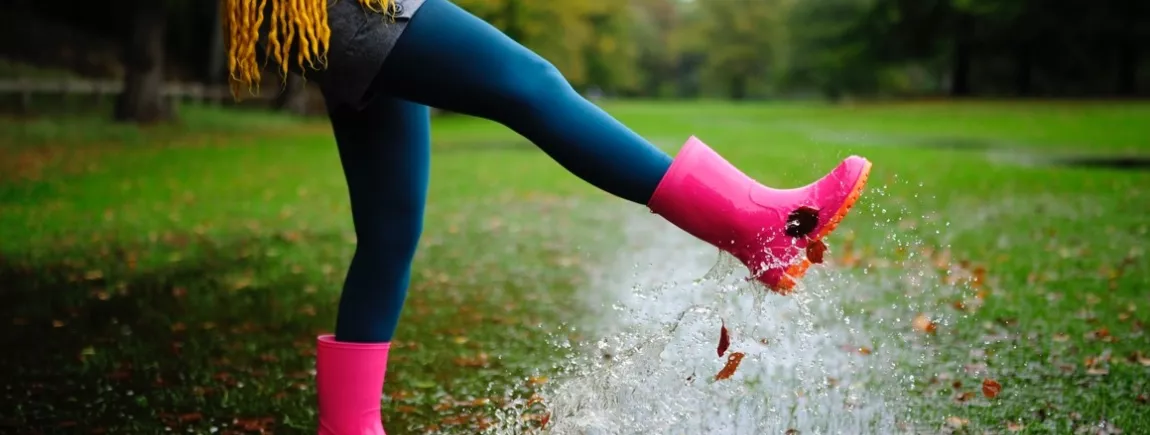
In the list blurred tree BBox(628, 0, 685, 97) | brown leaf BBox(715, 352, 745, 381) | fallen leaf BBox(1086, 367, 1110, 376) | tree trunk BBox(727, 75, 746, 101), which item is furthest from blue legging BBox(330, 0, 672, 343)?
blurred tree BBox(628, 0, 685, 97)

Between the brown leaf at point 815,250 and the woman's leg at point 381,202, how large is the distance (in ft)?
3.10

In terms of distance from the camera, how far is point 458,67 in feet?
7.43

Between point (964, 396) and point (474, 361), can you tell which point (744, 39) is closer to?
point (474, 361)

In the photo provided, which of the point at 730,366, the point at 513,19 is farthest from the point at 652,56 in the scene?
the point at 730,366

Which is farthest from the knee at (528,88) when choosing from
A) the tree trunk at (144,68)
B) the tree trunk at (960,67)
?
the tree trunk at (960,67)

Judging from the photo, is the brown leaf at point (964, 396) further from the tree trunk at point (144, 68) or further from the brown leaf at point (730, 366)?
the tree trunk at point (144, 68)

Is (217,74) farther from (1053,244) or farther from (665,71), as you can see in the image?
(665,71)

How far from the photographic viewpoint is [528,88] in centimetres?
228

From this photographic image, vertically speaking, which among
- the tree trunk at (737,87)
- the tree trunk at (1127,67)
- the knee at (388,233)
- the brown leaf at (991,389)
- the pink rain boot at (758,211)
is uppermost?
the tree trunk at (737,87)

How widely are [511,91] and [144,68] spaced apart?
2471 centimetres

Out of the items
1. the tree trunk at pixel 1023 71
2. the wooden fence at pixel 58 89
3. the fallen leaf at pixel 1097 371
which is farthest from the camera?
the tree trunk at pixel 1023 71

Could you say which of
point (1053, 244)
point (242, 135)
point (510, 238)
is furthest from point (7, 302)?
point (242, 135)

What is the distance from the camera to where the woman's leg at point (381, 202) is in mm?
2693

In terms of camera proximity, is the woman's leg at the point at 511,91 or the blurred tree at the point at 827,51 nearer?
the woman's leg at the point at 511,91
